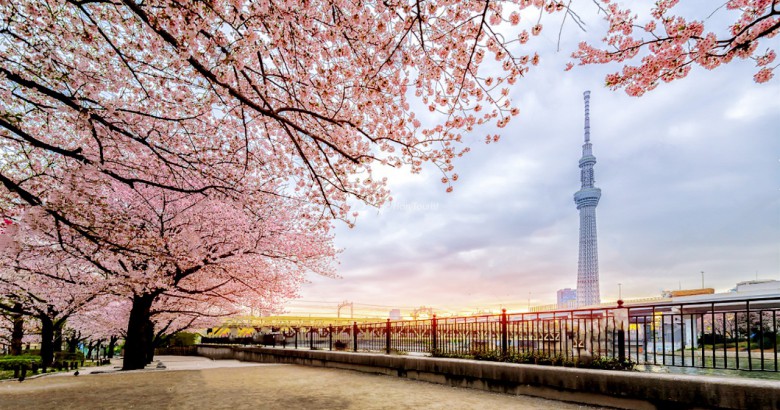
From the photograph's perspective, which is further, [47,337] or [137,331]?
[47,337]

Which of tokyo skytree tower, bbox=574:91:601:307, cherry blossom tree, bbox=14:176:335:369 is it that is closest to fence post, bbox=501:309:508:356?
cherry blossom tree, bbox=14:176:335:369

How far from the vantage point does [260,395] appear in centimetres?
851

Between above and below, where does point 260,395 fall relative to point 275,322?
above

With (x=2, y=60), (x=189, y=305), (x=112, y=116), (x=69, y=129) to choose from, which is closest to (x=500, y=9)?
(x=112, y=116)

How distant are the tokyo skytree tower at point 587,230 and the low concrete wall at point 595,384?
341 ft

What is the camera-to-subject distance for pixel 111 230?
9586mm

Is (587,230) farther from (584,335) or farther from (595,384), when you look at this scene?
(595,384)

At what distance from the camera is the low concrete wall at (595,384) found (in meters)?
5.29

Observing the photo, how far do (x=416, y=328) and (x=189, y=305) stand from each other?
1620 centimetres

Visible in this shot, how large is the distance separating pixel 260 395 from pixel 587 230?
13201 centimetres

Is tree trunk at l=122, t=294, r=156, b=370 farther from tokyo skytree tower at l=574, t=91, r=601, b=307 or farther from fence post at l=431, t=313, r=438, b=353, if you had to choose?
tokyo skytree tower at l=574, t=91, r=601, b=307

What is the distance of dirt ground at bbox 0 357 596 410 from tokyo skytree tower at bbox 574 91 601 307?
105 m

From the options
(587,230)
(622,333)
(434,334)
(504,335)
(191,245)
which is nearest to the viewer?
(622,333)

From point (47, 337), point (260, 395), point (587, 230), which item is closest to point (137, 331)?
point (47, 337)
